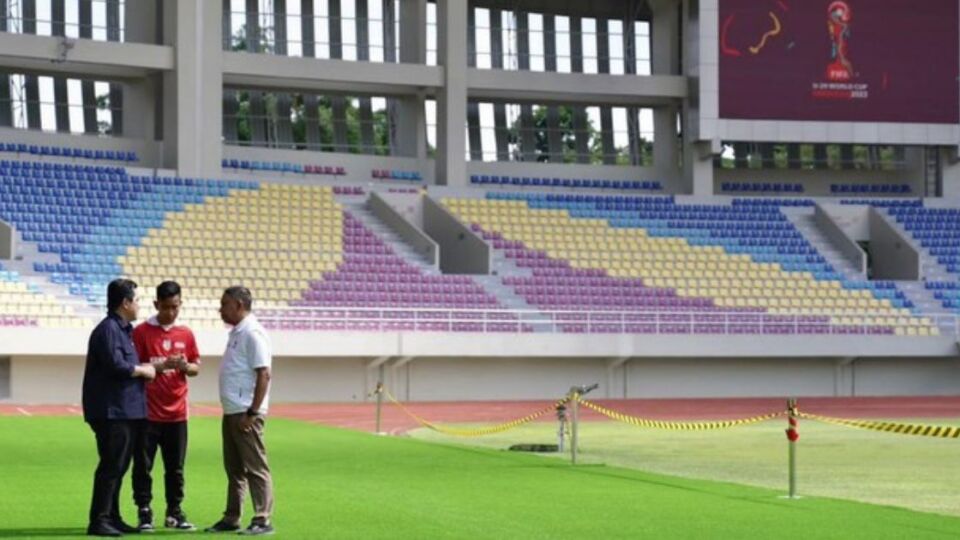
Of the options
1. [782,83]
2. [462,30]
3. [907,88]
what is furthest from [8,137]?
[907,88]

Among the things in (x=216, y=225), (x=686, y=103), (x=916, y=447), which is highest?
(x=686, y=103)

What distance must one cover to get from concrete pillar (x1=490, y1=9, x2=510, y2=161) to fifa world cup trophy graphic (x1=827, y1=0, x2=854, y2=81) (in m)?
10.3

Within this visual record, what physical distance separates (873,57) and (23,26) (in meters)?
23.2

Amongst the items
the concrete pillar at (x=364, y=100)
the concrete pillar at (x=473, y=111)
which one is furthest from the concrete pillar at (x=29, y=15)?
the concrete pillar at (x=473, y=111)

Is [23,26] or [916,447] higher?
[23,26]

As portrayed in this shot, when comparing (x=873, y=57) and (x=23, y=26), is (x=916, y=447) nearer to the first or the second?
(x=873, y=57)

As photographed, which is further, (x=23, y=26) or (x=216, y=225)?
(x=23, y=26)

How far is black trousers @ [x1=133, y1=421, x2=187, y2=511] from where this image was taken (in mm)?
13148

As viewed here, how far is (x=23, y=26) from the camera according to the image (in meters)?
51.2

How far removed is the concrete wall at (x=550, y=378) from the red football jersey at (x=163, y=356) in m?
25.7

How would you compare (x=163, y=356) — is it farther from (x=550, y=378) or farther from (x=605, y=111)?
(x=605, y=111)

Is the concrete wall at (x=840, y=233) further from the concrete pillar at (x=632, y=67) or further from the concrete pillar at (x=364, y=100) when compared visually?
the concrete pillar at (x=364, y=100)

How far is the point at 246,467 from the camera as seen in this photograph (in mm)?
12781

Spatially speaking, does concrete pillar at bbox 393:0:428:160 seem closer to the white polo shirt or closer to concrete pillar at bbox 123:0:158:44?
concrete pillar at bbox 123:0:158:44
